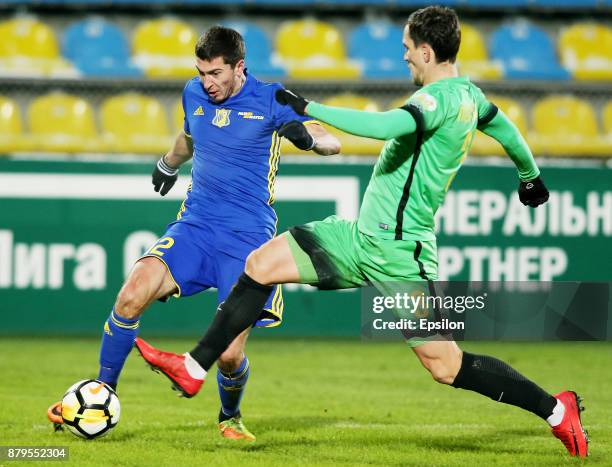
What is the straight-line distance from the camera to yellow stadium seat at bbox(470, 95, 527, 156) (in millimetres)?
10633

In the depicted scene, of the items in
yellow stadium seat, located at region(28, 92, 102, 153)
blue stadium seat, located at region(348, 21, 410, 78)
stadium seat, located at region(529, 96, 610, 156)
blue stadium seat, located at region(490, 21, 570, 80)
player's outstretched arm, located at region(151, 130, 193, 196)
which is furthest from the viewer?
blue stadium seat, located at region(490, 21, 570, 80)

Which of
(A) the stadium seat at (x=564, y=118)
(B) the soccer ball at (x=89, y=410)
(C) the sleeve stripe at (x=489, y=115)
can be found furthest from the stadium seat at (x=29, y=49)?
(C) the sleeve stripe at (x=489, y=115)

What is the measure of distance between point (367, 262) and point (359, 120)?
0.80 m

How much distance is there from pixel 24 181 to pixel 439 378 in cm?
596

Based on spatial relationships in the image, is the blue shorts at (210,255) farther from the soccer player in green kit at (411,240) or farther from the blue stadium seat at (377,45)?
the blue stadium seat at (377,45)

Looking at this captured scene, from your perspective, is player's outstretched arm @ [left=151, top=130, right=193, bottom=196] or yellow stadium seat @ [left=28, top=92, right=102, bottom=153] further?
yellow stadium seat @ [left=28, top=92, right=102, bottom=153]

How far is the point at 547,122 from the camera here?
473 inches

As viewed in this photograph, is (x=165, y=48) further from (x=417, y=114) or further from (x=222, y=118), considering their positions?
(x=417, y=114)

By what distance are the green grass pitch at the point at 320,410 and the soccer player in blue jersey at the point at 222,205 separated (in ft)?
1.23

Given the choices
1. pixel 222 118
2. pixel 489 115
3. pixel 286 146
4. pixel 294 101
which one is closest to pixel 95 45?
pixel 286 146

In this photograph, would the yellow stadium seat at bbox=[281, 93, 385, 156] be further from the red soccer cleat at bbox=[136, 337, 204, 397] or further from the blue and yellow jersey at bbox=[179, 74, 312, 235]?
the red soccer cleat at bbox=[136, 337, 204, 397]

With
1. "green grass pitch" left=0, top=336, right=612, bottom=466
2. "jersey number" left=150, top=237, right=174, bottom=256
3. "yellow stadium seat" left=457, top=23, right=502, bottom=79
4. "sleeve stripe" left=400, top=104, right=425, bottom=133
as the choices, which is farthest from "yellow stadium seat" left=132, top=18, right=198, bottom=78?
"sleeve stripe" left=400, top=104, right=425, bottom=133

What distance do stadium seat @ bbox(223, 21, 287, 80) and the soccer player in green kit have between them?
7.84 metres

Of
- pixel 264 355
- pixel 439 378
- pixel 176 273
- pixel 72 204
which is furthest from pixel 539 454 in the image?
pixel 72 204
